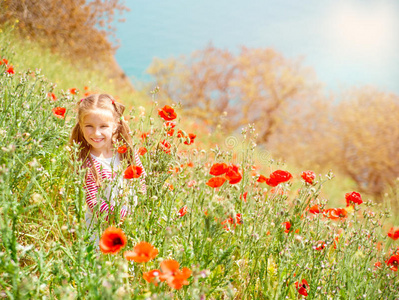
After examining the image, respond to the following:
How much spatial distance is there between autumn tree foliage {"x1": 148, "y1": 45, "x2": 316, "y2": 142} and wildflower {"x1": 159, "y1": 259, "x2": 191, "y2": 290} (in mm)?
12487

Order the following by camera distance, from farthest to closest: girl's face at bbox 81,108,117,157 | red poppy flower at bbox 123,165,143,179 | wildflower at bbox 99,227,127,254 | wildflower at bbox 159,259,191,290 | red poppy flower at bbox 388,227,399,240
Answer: girl's face at bbox 81,108,117,157, red poppy flower at bbox 388,227,399,240, red poppy flower at bbox 123,165,143,179, wildflower at bbox 99,227,127,254, wildflower at bbox 159,259,191,290

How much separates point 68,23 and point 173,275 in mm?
11822

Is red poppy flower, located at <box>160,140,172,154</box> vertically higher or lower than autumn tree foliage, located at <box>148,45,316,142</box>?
lower

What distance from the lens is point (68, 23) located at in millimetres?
11086

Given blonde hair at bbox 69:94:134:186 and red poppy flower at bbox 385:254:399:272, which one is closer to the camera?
red poppy flower at bbox 385:254:399:272

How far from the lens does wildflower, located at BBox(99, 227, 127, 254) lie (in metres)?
1.18

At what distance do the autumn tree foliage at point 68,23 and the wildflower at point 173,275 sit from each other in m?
9.89

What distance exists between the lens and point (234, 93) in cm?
1502

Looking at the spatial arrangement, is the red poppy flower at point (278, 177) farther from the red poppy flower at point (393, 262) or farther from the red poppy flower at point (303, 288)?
the red poppy flower at point (393, 262)

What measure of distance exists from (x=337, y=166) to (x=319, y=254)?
318 inches

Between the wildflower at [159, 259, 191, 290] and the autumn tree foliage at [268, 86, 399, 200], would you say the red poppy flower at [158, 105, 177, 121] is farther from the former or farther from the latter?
the autumn tree foliage at [268, 86, 399, 200]

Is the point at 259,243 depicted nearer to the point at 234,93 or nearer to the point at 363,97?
the point at 363,97

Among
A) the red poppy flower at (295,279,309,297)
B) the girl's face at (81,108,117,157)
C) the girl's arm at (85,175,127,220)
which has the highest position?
the girl's face at (81,108,117,157)

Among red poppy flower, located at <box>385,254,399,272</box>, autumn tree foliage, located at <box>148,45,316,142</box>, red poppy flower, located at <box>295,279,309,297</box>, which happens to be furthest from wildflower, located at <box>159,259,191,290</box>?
autumn tree foliage, located at <box>148,45,316,142</box>
